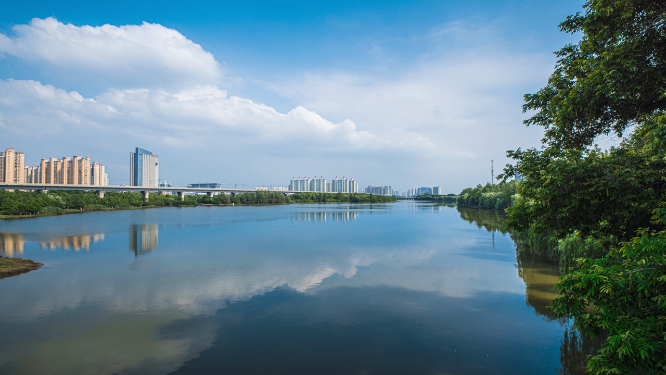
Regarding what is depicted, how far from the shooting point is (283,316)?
28.2 ft

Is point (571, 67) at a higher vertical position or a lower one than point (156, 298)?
higher

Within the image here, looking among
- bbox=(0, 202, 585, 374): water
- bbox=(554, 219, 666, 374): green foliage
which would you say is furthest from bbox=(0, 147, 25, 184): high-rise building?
bbox=(554, 219, 666, 374): green foliage

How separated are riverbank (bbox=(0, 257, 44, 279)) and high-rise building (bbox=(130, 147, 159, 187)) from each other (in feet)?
494

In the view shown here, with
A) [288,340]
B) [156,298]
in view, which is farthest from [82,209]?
[288,340]

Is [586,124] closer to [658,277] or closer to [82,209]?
[658,277]

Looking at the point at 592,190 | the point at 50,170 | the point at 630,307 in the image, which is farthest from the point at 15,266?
the point at 50,170

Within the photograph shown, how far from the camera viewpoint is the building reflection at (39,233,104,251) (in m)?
19.1

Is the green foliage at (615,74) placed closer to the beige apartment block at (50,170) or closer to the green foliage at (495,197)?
the green foliage at (495,197)

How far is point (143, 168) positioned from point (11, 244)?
5873 inches

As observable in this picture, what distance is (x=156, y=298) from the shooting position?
10039mm

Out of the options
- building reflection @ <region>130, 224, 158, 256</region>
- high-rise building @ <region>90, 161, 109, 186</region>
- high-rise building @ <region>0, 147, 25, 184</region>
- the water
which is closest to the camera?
the water

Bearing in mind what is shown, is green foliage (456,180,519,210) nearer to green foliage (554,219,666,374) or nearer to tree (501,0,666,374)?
tree (501,0,666,374)

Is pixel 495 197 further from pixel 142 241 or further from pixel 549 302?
pixel 142 241

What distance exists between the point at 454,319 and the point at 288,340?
4361 mm
